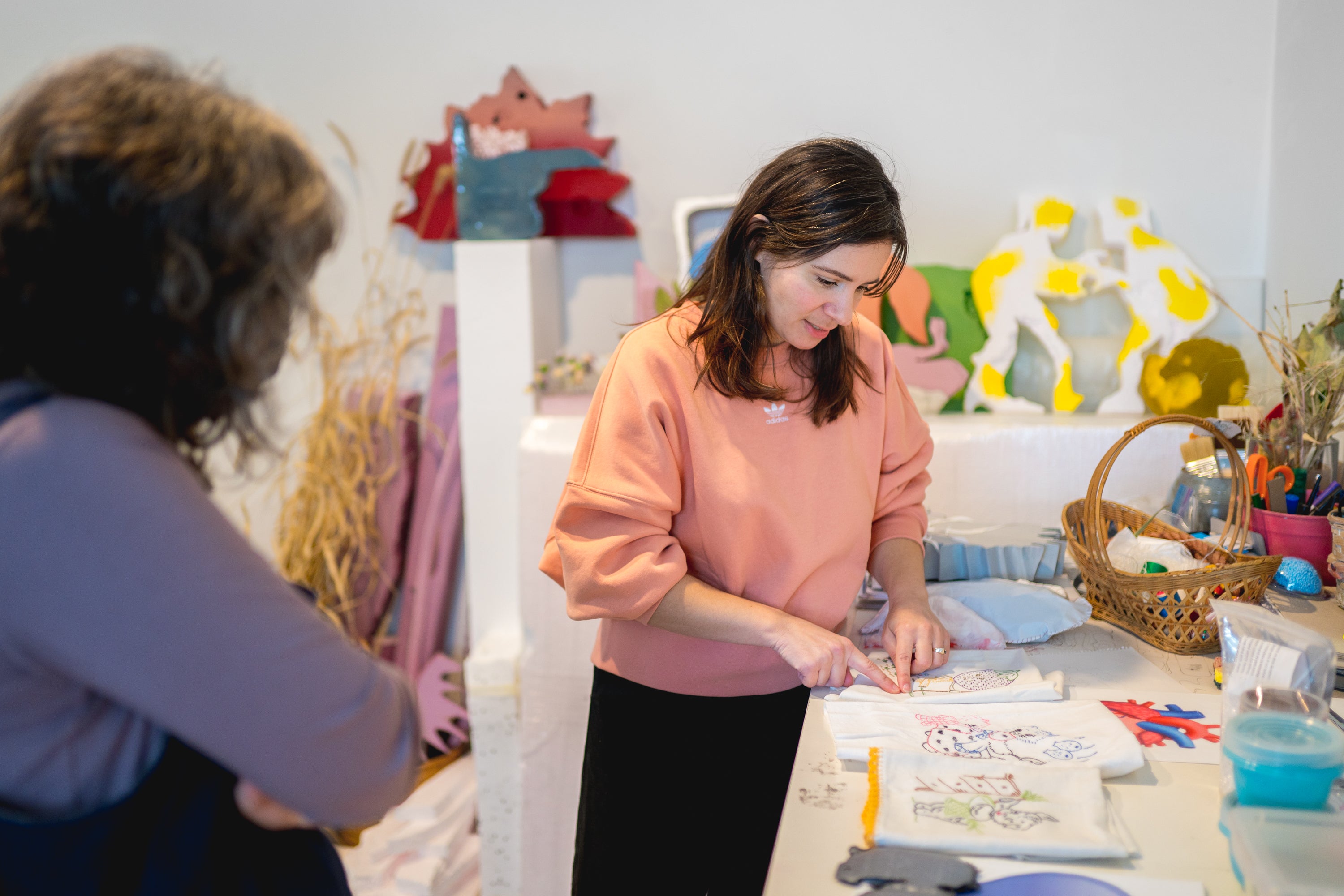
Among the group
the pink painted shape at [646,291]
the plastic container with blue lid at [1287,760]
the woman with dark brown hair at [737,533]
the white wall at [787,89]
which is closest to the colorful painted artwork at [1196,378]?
the white wall at [787,89]

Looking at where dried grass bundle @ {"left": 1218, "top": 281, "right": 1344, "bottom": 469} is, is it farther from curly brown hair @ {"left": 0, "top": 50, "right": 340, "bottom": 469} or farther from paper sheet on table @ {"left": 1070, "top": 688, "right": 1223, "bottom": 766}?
curly brown hair @ {"left": 0, "top": 50, "right": 340, "bottom": 469}

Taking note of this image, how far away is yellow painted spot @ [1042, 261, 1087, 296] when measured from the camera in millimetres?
2279

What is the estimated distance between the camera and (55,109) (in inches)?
25.3

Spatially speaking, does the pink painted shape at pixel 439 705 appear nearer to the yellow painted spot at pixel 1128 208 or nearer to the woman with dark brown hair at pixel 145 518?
the woman with dark brown hair at pixel 145 518

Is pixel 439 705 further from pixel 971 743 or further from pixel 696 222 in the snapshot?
pixel 971 743

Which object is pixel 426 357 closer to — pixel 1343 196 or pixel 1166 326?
pixel 1166 326

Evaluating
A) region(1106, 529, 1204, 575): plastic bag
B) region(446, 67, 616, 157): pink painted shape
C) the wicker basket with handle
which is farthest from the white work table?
region(446, 67, 616, 157): pink painted shape

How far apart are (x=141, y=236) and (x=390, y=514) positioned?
2205 mm

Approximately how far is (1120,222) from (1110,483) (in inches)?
27.2

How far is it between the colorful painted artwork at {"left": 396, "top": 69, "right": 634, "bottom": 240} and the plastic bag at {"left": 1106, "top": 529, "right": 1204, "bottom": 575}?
59.3 inches

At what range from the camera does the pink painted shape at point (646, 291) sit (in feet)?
8.09

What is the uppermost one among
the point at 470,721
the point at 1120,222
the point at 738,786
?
the point at 1120,222

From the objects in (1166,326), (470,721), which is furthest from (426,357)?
(1166,326)

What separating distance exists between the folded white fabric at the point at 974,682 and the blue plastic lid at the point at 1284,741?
0.92 feet
